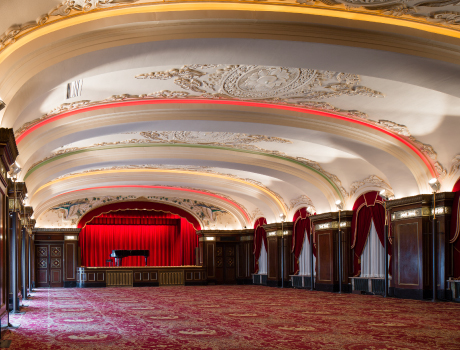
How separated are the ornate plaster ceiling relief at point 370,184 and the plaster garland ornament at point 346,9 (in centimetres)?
833

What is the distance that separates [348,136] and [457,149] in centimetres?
237

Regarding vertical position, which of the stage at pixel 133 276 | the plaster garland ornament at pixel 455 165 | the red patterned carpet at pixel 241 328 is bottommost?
the stage at pixel 133 276

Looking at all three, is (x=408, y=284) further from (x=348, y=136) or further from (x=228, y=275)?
(x=228, y=275)

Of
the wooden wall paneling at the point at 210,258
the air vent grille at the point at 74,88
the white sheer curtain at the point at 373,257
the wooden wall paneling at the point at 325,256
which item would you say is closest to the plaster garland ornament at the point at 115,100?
the air vent grille at the point at 74,88

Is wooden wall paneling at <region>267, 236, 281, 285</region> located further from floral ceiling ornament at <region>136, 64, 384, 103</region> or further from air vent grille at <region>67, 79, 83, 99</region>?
air vent grille at <region>67, 79, 83, 99</region>

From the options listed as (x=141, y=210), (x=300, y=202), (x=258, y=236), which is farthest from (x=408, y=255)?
(x=141, y=210)

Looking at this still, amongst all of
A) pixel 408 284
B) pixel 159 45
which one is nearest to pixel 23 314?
pixel 159 45

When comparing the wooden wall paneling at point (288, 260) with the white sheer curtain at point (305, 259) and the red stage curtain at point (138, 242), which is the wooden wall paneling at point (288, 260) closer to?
the white sheer curtain at point (305, 259)

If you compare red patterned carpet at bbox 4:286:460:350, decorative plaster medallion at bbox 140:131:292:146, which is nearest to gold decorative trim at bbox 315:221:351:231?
decorative plaster medallion at bbox 140:131:292:146

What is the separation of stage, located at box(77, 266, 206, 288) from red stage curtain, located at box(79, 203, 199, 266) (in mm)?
2214

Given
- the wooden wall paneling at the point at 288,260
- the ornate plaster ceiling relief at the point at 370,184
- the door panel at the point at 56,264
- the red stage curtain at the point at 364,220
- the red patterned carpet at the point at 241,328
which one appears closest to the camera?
the red patterned carpet at the point at 241,328

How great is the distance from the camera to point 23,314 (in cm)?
900

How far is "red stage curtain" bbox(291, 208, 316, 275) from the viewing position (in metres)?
19.1

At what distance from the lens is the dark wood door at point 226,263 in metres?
24.7
